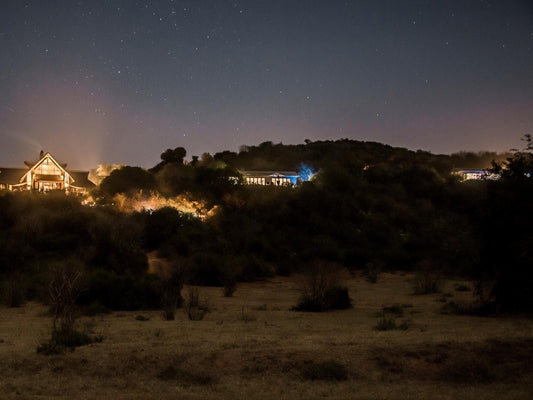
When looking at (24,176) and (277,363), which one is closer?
(277,363)

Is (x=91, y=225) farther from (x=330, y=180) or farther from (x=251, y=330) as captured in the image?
(x=330, y=180)

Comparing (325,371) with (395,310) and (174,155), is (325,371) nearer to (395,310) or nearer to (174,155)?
(395,310)

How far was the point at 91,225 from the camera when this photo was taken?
30.5 metres

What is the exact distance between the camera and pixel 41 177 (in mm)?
54875

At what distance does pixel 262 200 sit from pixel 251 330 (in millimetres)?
35464

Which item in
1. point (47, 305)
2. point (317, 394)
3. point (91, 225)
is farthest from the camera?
point (91, 225)

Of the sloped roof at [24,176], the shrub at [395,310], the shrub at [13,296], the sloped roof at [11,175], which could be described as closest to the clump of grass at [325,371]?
the shrub at [395,310]

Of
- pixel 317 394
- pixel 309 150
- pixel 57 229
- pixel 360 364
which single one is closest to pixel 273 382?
pixel 317 394

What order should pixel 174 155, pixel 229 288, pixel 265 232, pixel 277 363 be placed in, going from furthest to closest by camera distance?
pixel 174 155 < pixel 265 232 < pixel 229 288 < pixel 277 363

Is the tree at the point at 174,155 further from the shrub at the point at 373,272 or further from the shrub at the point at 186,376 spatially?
the shrub at the point at 186,376

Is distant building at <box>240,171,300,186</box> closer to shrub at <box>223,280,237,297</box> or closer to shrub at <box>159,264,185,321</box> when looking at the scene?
shrub at <box>223,280,237,297</box>

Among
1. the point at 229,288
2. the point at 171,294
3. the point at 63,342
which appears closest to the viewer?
the point at 63,342

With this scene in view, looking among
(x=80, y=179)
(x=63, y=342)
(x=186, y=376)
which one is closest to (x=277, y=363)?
(x=186, y=376)

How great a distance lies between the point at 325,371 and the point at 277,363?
0.89m
